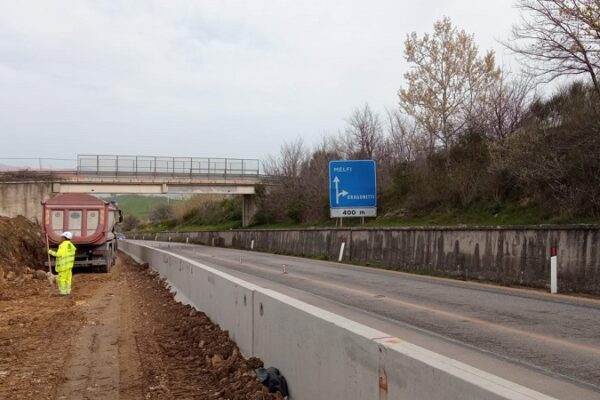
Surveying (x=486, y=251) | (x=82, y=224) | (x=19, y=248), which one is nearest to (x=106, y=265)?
(x=82, y=224)

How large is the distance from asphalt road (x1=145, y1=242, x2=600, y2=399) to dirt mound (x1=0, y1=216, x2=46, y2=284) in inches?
390

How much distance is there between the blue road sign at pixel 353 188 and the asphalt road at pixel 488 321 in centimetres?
1085

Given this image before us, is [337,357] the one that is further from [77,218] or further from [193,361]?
[77,218]

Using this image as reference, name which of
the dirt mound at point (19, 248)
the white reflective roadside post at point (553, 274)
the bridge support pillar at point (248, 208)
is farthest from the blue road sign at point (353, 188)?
the bridge support pillar at point (248, 208)

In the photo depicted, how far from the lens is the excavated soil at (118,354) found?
6.05 metres

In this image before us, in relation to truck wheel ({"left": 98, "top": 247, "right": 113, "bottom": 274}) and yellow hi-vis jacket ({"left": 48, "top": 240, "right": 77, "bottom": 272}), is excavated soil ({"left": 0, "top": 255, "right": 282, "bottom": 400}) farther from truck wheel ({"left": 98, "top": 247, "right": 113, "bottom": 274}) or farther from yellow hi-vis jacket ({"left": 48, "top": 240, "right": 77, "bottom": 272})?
truck wheel ({"left": 98, "top": 247, "right": 113, "bottom": 274})

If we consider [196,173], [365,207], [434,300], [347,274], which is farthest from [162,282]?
[196,173]

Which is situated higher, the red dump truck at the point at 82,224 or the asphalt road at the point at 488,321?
the red dump truck at the point at 82,224

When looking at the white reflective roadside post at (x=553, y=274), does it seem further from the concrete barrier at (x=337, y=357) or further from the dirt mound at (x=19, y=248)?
the dirt mound at (x=19, y=248)

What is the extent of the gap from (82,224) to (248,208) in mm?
37673

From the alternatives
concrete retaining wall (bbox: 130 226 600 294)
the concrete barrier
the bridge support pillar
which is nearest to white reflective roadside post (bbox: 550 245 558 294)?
concrete retaining wall (bbox: 130 226 600 294)

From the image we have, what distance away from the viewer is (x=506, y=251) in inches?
565

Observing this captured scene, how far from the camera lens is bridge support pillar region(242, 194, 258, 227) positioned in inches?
2302

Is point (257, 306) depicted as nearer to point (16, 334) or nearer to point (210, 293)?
point (210, 293)
